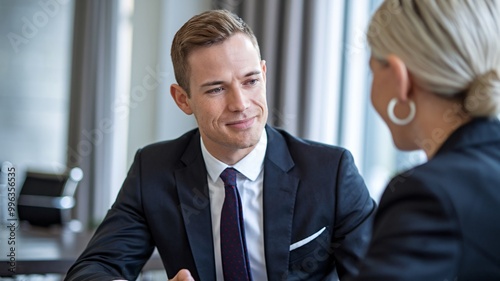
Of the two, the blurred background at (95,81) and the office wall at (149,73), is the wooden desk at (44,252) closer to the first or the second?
the blurred background at (95,81)

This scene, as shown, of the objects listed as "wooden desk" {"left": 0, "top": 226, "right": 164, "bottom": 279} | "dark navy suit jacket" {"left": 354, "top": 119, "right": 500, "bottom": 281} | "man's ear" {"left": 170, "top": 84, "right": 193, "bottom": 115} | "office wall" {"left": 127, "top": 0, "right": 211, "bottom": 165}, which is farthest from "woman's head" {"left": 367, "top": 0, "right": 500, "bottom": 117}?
"office wall" {"left": 127, "top": 0, "right": 211, "bottom": 165}

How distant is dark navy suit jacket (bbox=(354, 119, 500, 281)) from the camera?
110cm

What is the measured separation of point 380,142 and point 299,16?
1.04 meters

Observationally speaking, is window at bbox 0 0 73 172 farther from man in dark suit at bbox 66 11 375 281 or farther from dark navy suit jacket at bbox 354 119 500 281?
dark navy suit jacket at bbox 354 119 500 281

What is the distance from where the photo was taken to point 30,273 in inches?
104

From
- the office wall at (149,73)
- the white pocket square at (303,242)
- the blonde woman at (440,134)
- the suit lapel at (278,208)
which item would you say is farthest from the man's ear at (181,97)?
the office wall at (149,73)

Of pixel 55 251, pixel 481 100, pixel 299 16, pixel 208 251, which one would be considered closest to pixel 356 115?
pixel 299 16

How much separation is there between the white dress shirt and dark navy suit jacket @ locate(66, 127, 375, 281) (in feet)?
0.09

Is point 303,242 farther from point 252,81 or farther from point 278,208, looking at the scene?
point 252,81

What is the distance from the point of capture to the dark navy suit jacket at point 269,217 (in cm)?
205

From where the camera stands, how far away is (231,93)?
211 cm

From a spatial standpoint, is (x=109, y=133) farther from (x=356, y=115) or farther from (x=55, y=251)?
(x=55, y=251)

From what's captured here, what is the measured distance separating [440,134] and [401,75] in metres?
0.14

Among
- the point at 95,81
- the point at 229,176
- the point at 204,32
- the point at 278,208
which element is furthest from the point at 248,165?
the point at 95,81
